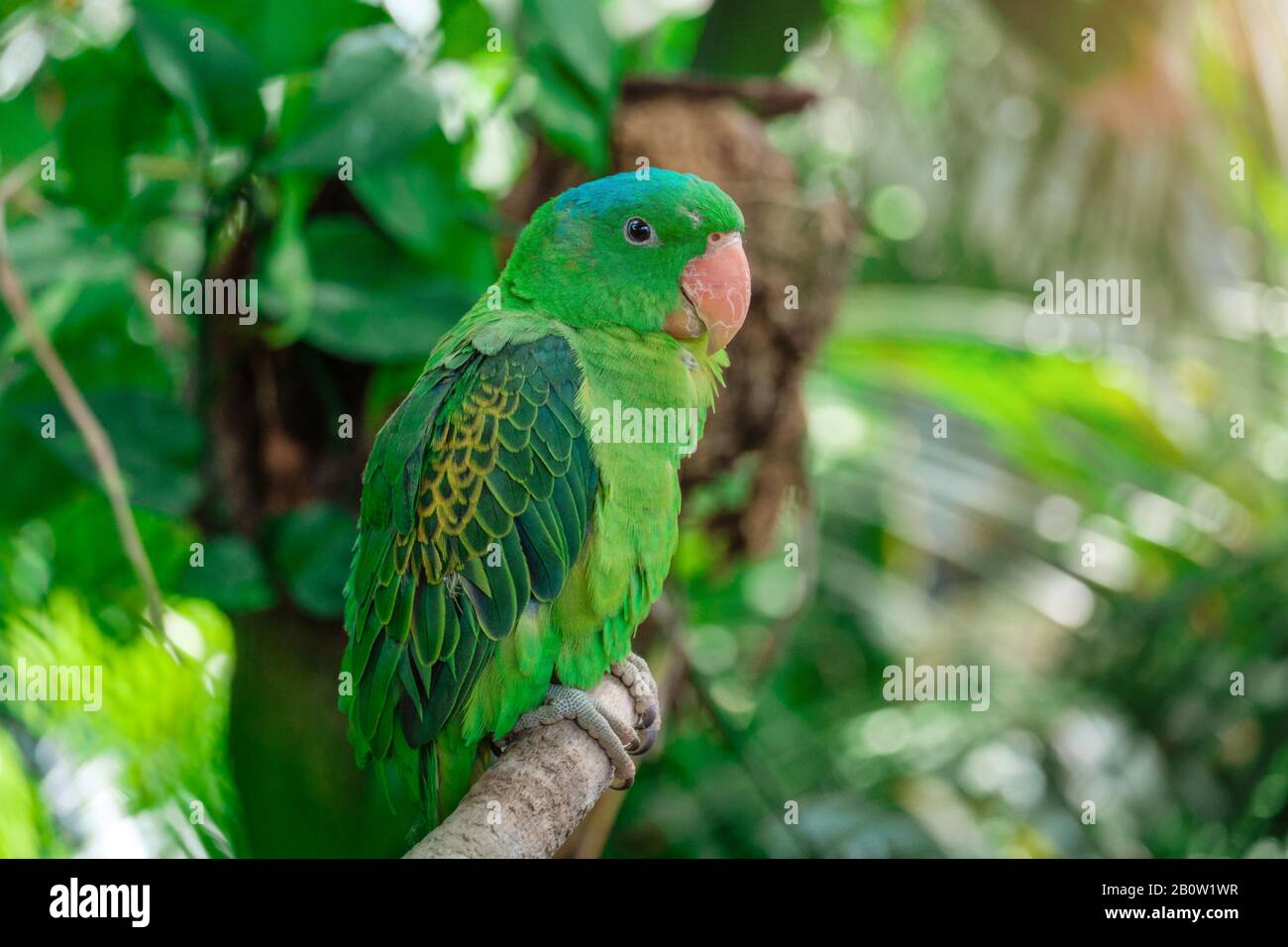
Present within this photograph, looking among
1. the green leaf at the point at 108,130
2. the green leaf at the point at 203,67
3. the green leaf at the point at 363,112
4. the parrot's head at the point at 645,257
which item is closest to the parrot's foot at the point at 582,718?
the parrot's head at the point at 645,257

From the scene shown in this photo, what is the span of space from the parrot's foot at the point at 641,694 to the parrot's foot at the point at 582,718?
9 centimetres

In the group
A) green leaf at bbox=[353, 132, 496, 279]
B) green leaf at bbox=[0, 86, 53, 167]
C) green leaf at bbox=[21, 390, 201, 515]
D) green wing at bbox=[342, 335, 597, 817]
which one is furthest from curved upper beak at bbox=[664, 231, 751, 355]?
green leaf at bbox=[0, 86, 53, 167]

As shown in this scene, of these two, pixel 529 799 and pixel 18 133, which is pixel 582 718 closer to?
pixel 529 799

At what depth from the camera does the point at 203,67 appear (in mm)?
1451

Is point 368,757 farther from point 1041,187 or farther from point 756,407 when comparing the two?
point 1041,187

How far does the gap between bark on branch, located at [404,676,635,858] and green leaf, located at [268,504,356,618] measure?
2.18 feet

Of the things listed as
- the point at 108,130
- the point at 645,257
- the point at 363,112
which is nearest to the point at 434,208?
the point at 363,112

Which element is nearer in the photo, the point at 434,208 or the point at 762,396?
the point at 434,208

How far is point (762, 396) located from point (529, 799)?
887 millimetres

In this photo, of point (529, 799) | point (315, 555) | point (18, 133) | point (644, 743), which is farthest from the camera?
→ point (18, 133)

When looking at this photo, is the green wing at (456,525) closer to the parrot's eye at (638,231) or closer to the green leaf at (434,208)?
the parrot's eye at (638,231)

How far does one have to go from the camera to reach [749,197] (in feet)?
5.03

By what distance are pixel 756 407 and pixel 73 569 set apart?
1101mm
